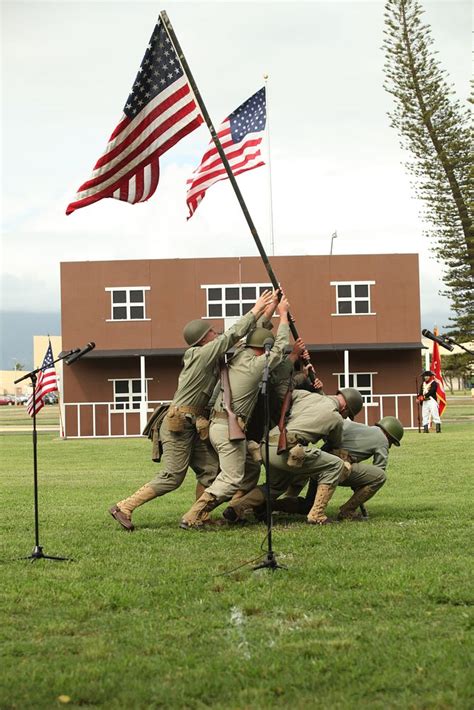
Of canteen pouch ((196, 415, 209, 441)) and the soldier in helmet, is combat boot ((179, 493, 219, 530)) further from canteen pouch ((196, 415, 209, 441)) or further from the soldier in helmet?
the soldier in helmet

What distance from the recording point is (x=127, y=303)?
39625 millimetres

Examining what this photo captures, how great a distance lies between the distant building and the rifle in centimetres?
2921

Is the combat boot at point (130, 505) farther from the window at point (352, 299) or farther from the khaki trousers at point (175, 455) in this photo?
the window at point (352, 299)

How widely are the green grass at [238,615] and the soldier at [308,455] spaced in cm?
31

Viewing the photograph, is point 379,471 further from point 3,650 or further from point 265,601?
point 3,650

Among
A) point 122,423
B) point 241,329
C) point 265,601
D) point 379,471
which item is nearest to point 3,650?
point 265,601

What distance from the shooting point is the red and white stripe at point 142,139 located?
10453mm

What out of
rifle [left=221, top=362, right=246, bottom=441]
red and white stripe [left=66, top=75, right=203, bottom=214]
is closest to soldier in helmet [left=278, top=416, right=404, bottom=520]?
rifle [left=221, top=362, right=246, bottom=441]

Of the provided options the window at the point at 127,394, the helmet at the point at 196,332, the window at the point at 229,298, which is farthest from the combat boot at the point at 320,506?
the window at the point at 127,394

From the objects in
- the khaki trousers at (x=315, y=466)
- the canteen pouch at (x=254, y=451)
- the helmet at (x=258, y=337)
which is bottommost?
the khaki trousers at (x=315, y=466)

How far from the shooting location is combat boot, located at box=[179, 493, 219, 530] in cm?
991

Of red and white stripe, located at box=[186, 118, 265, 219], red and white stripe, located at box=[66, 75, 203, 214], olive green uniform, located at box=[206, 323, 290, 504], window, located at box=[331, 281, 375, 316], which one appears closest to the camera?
olive green uniform, located at box=[206, 323, 290, 504]

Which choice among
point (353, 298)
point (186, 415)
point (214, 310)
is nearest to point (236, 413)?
point (186, 415)

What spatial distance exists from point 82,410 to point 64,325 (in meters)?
3.33
